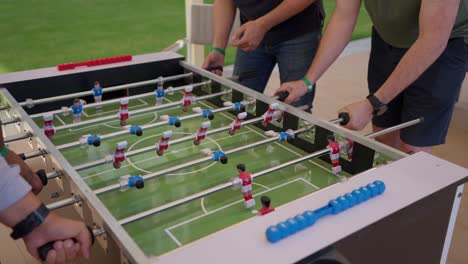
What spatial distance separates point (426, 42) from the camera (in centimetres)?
153

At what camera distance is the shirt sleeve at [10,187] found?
973 millimetres

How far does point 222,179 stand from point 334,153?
0.37m

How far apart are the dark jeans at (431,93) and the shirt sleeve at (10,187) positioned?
4.80 feet

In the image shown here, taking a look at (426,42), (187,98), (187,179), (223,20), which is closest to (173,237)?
(187,179)

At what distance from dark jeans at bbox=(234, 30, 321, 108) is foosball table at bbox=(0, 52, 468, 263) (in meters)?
0.38

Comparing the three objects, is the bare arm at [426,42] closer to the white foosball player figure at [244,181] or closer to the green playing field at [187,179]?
the green playing field at [187,179]

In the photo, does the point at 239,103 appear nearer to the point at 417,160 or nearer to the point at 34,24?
the point at 417,160

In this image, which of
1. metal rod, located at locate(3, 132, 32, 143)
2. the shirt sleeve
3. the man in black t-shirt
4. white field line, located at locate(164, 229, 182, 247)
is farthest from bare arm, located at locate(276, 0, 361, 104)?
the shirt sleeve

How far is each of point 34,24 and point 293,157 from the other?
5.99 metres

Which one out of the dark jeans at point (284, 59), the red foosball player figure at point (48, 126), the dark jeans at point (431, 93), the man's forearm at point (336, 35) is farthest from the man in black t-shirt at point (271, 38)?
the red foosball player figure at point (48, 126)

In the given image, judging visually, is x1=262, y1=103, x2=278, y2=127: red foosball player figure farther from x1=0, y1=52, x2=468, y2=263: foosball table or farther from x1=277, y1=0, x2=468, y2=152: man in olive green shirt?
x1=277, y1=0, x2=468, y2=152: man in olive green shirt

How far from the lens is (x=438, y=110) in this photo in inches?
70.9

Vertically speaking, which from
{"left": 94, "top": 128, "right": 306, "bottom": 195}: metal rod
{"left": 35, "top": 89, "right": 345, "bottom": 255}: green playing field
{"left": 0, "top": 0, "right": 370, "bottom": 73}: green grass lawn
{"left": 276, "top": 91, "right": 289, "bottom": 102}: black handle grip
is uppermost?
{"left": 276, "top": 91, "right": 289, "bottom": 102}: black handle grip

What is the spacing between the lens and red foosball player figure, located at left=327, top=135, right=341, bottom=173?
1428 mm
